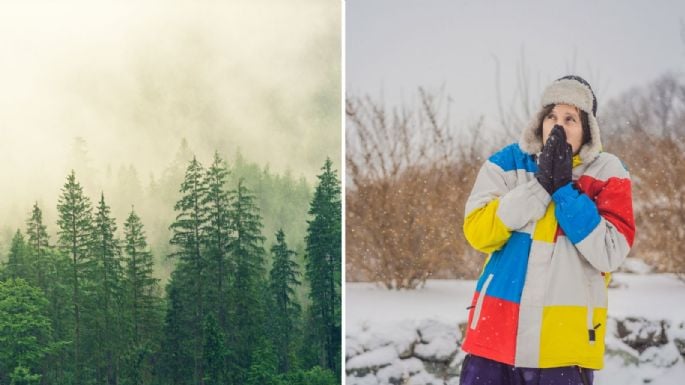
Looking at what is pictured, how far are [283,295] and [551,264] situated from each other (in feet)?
6.12

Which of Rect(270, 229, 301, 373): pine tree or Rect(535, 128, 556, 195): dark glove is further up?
Rect(535, 128, 556, 195): dark glove

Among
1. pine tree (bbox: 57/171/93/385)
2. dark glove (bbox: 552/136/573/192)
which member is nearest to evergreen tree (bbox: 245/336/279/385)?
pine tree (bbox: 57/171/93/385)

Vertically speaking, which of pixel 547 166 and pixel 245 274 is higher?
pixel 547 166

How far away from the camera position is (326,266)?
458cm

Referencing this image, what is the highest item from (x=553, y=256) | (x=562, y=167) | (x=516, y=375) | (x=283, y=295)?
(x=562, y=167)

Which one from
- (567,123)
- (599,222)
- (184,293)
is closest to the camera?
(599,222)

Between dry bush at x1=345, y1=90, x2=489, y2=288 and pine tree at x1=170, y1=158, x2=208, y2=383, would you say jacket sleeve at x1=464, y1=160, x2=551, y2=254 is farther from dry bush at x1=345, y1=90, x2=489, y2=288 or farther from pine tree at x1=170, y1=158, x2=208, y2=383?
pine tree at x1=170, y1=158, x2=208, y2=383

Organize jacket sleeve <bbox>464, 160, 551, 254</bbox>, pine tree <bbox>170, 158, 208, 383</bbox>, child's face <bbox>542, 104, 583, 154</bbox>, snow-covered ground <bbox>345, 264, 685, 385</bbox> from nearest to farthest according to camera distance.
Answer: jacket sleeve <bbox>464, 160, 551, 254</bbox> < child's face <bbox>542, 104, 583, 154</bbox> < snow-covered ground <bbox>345, 264, 685, 385</bbox> < pine tree <bbox>170, 158, 208, 383</bbox>

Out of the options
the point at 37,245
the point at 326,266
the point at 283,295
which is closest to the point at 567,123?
the point at 326,266

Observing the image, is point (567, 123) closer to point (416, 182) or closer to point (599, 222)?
point (599, 222)

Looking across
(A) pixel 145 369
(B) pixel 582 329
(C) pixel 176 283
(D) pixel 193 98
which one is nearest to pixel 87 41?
(D) pixel 193 98

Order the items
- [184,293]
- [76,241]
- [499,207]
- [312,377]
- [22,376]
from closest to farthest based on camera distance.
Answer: [499,207]
[22,376]
[76,241]
[184,293]
[312,377]

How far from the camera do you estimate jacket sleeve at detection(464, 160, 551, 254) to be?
10.0 ft

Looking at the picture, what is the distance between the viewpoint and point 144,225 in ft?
14.3
